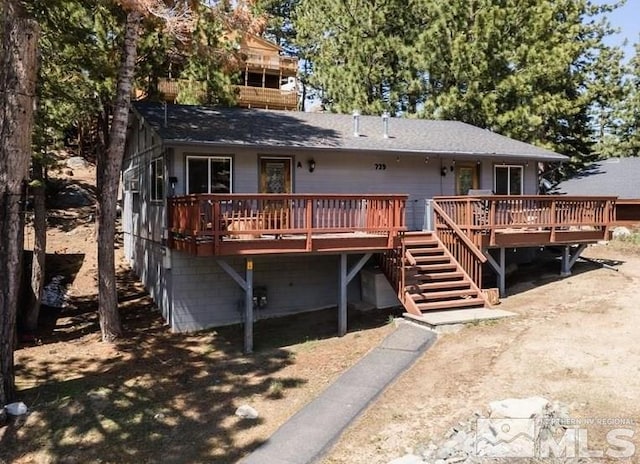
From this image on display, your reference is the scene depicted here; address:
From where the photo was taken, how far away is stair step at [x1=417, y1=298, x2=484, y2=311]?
1048 cm

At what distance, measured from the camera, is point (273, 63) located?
104 feet

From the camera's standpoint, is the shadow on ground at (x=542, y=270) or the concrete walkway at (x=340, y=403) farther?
the shadow on ground at (x=542, y=270)

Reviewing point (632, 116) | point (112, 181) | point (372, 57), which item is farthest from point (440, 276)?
point (632, 116)

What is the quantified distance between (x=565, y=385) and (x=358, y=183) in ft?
25.0

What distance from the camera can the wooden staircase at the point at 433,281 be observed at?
35.0ft

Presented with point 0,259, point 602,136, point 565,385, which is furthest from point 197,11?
point 602,136

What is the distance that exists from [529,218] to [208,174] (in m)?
7.53

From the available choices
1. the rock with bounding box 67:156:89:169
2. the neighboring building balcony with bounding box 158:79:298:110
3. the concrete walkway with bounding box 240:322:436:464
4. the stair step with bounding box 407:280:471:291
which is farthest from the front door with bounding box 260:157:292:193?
the rock with bounding box 67:156:89:169

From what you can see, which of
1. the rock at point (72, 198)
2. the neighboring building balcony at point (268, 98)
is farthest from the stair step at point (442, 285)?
the neighboring building balcony at point (268, 98)

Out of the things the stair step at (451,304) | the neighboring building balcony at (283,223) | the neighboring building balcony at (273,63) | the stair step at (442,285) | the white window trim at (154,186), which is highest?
the neighboring building balcony at (273,63)

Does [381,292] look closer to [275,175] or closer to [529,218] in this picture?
[275,175]

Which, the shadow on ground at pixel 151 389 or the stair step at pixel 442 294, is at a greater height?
the stair step at pixel 442 294

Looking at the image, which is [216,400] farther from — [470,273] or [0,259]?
[470,273]

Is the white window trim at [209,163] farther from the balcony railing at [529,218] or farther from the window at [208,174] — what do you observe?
the balcony railing at [529,218]
